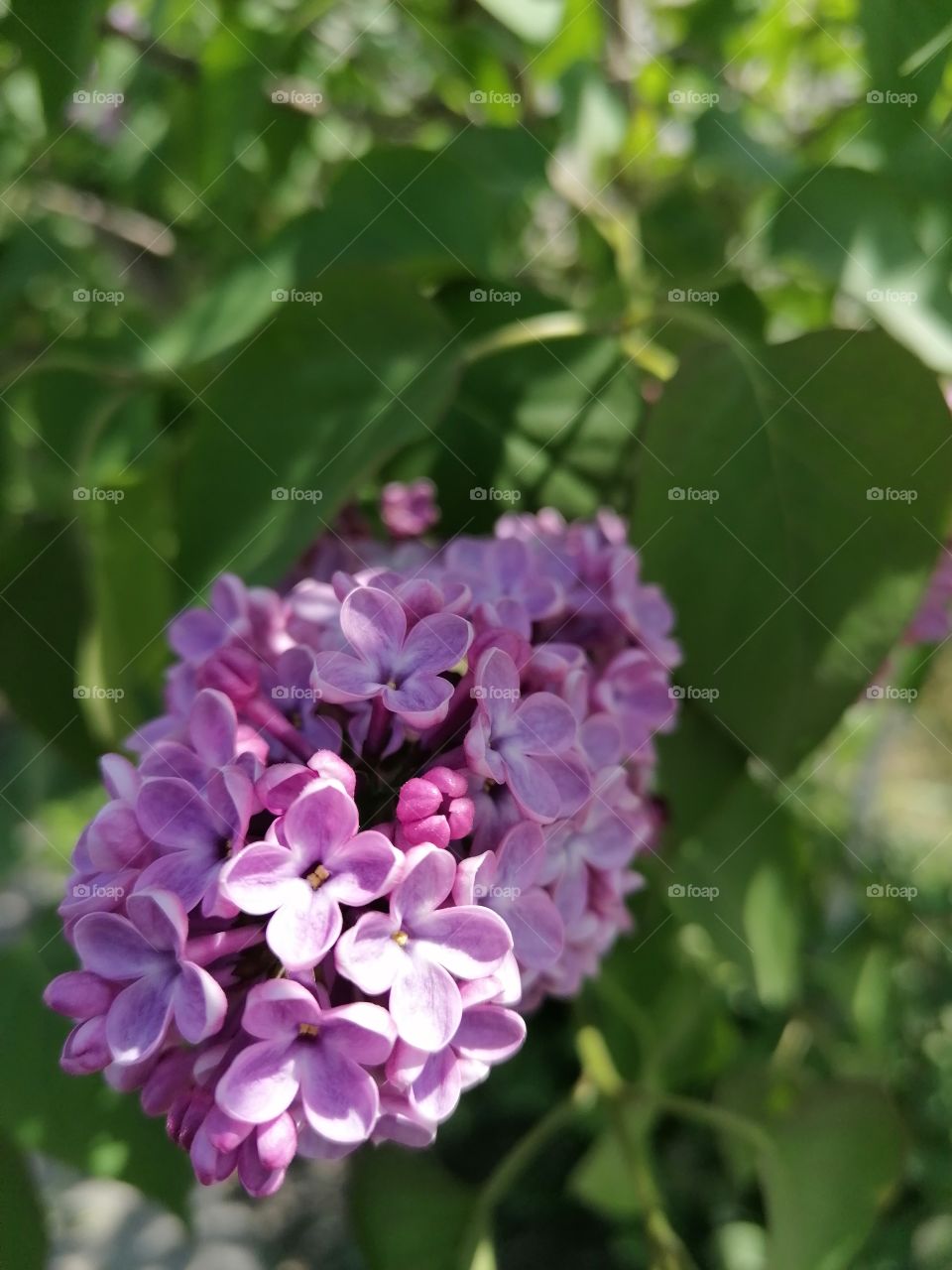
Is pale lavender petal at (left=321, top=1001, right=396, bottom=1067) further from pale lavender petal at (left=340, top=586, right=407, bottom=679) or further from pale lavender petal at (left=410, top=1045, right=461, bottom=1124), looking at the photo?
pale lavender petal at (left=340, top=586, right=407, bottom=679)

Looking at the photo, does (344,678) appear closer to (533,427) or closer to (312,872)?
(312,872)

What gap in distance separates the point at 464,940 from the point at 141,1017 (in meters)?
0.13

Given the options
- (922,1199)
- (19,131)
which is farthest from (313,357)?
(922,1199)

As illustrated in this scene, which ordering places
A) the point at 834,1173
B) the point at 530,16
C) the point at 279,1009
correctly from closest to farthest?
the point at 279,1009
the point at 530,16
the point at 834,1173

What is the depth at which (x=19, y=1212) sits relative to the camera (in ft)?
1.94

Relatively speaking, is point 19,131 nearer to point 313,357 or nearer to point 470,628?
point 313,357

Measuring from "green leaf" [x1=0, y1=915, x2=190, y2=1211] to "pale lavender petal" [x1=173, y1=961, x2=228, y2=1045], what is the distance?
0.25m

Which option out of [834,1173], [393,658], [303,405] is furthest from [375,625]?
[834,1173]

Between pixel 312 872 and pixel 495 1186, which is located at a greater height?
pixel 312 872

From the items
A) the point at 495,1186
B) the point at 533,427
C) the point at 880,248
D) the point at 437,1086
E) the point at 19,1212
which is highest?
the point at 880,248

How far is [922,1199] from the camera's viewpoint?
49.6 inches

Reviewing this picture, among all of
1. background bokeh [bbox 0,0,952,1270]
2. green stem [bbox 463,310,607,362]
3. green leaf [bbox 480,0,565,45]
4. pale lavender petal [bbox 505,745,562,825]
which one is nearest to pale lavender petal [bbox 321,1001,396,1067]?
pale lavender petal [bbox 505,745,562,825]

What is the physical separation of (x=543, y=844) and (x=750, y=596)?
23 centimetres

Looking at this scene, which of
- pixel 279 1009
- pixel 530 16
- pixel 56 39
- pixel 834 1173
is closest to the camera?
pixel 279 1009
